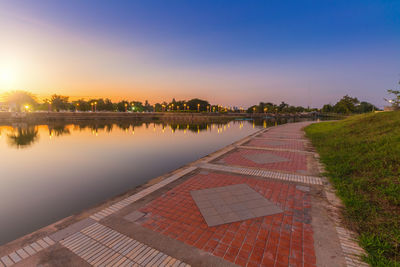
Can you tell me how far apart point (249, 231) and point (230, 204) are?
123 centimetres

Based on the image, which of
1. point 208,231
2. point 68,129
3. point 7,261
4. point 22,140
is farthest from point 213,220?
point 68,129

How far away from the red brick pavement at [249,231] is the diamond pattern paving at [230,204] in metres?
0.19

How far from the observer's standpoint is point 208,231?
409 centimetres

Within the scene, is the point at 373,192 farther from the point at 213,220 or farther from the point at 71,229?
the point at 71,229

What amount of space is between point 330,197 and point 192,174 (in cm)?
496

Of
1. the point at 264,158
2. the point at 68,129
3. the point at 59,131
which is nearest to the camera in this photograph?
the point at 264,158

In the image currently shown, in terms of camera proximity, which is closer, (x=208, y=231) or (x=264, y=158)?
(x=208, y=231)

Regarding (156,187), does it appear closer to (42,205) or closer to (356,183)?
(42,205)

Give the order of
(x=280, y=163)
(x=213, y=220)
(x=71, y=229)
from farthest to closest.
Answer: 1. (x=280, y=163)
2. (x=213, y=220)
3. (x=71, y=229)

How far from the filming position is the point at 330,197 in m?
5.64

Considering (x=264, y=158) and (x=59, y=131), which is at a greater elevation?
(x=264, y=158)

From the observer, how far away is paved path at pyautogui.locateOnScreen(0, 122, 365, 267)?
3.33 m

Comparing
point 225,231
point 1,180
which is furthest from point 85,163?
point 225,231

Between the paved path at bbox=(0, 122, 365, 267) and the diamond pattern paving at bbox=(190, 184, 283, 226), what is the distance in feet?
0.08
